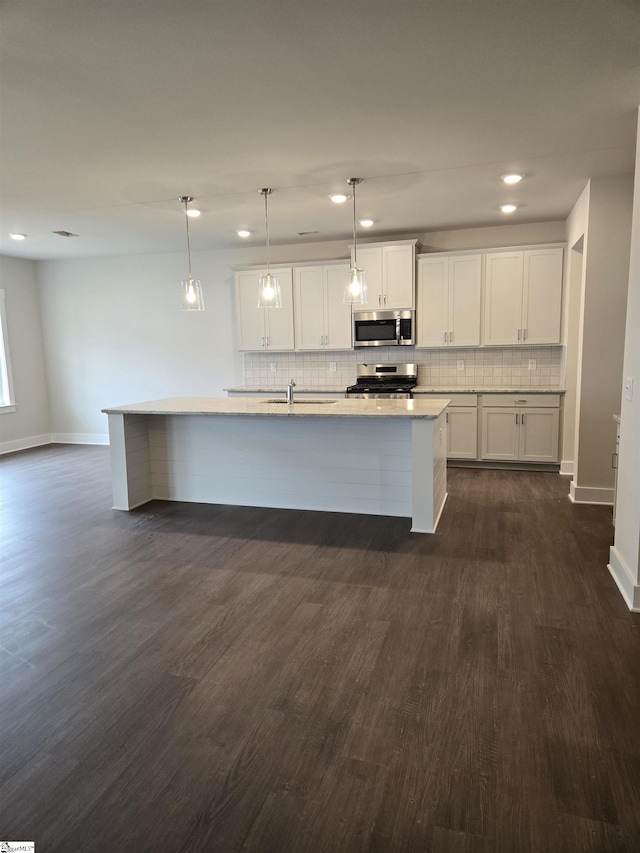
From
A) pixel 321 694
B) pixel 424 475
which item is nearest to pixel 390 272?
pixel 424 475

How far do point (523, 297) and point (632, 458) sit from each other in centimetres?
332

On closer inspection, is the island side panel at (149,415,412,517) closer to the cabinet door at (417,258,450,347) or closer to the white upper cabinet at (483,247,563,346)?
the cabinet door at (417,258,450,347)

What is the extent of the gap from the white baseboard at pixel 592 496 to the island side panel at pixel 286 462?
154 centimetres

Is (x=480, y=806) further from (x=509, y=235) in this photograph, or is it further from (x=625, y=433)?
(x=509, y=235)

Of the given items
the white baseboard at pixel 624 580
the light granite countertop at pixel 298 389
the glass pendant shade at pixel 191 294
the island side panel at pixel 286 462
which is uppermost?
the glass pendant shade at pixel 191 294

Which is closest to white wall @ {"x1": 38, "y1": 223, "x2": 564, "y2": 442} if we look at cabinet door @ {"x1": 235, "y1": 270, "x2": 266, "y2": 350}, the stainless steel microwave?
cabinet door @ {"x1": 235, "y1": 270, "x2": 266, "y2": 350}

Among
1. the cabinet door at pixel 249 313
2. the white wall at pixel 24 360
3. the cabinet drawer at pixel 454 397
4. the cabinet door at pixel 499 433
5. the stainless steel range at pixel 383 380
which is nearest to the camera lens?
the cabinet door at pixel 499 433

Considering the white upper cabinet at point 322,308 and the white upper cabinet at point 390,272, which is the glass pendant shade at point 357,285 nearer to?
the white upper cabinet at point 390,272

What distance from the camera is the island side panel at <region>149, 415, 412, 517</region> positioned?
437 cm

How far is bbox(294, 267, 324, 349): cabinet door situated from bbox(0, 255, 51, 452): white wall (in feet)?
13.6

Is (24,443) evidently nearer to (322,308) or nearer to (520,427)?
(322,308)

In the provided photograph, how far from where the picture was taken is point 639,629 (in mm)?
2627

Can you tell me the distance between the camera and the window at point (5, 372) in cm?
743

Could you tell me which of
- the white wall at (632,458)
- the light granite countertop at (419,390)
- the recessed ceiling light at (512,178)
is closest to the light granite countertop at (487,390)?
the light granite countertop at (419,390)
